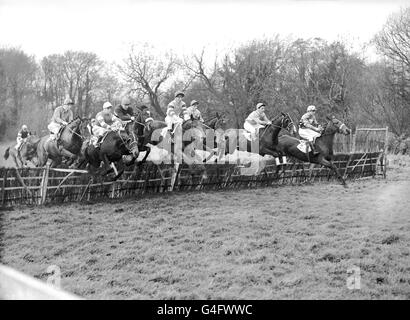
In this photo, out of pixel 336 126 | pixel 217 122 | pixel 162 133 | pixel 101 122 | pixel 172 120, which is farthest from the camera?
pixel 162 133

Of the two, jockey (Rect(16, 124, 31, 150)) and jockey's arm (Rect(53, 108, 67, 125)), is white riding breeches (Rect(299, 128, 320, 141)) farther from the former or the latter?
jockey (Rect(16, 124, 31, 150))

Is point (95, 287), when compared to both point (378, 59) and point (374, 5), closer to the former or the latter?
point (378, 59)

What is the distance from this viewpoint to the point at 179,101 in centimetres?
316

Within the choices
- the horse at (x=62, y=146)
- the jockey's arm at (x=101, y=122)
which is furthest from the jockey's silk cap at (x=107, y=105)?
the horse at (x=62, y=146)

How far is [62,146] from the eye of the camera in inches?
156

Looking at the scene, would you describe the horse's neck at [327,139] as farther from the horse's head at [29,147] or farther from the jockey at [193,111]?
the horse's head at [29,147]

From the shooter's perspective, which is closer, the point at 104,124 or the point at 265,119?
the point at 265,119

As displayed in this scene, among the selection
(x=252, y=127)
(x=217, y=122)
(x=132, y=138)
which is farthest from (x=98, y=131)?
(x=252, y=127)

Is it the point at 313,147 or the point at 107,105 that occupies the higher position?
the point at 107,105

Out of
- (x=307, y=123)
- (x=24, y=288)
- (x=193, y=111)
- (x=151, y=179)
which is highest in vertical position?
(x=193, y=111)

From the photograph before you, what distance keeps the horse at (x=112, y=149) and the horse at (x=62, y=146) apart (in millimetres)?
94

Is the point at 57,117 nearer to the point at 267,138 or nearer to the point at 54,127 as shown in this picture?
the point at 54,127

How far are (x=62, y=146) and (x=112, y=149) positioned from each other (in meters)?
0.46

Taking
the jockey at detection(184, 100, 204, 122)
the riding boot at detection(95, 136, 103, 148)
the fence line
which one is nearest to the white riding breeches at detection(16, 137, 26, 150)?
the fence line
